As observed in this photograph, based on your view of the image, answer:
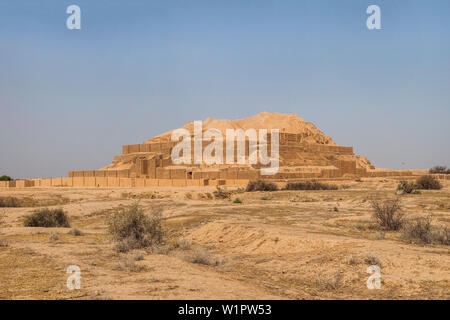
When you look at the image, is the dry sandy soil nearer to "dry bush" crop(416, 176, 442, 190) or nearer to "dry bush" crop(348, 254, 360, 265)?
"dry bush" crop(348, 254, 360, 265)

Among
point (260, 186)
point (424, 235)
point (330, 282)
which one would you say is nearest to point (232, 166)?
point (260, 186)

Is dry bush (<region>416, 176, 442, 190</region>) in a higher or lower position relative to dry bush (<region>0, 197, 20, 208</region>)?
higher

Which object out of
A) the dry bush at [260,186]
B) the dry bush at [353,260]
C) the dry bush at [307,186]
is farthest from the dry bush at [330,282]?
the dry bush at [307,186]

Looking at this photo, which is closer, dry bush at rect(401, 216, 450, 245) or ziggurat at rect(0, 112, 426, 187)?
dry bush at rect(401, 216, 450, 245)

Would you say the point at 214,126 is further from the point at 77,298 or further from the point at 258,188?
the point at 77,298

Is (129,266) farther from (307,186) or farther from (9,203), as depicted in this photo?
(307,186)

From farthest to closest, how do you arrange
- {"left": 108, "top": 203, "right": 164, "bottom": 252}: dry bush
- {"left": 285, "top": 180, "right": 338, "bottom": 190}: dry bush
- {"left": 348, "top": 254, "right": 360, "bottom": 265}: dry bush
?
{"left": 285, "top": 180, "right": 338, "bottom": 190}: dry bush
{"left": 108, "top": 203, "right": 164, "bottom": 252}: dry bush
{"left": 348, "top": 254, "right": 360, "bottom": 265}: dry bush

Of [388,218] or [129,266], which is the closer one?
[129,266]

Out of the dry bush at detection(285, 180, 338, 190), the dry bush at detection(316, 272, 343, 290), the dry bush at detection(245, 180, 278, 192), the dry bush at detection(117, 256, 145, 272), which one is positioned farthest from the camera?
the dry bush at detection(285, 180, 338, 190)

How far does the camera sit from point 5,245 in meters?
9.63

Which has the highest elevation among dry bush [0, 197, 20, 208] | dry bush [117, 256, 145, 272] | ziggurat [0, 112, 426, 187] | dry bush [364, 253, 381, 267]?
ziggurat [0, 112, 426, 187]

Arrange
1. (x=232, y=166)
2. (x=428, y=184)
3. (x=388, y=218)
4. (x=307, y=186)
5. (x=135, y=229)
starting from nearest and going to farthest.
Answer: (x=135, y=229)
(x=388, y=218)
(x=428, y=184)
(x=307, y=186)
(x=232, y=166)

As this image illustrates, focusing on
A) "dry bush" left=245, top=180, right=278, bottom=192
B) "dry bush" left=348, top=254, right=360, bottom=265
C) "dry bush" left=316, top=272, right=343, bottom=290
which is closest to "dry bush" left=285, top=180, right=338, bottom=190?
"dry bush" left=245, top=180, right=278, bottom=192

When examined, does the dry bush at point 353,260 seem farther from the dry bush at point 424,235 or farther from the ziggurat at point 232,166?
the ziggurat at point 232,166
